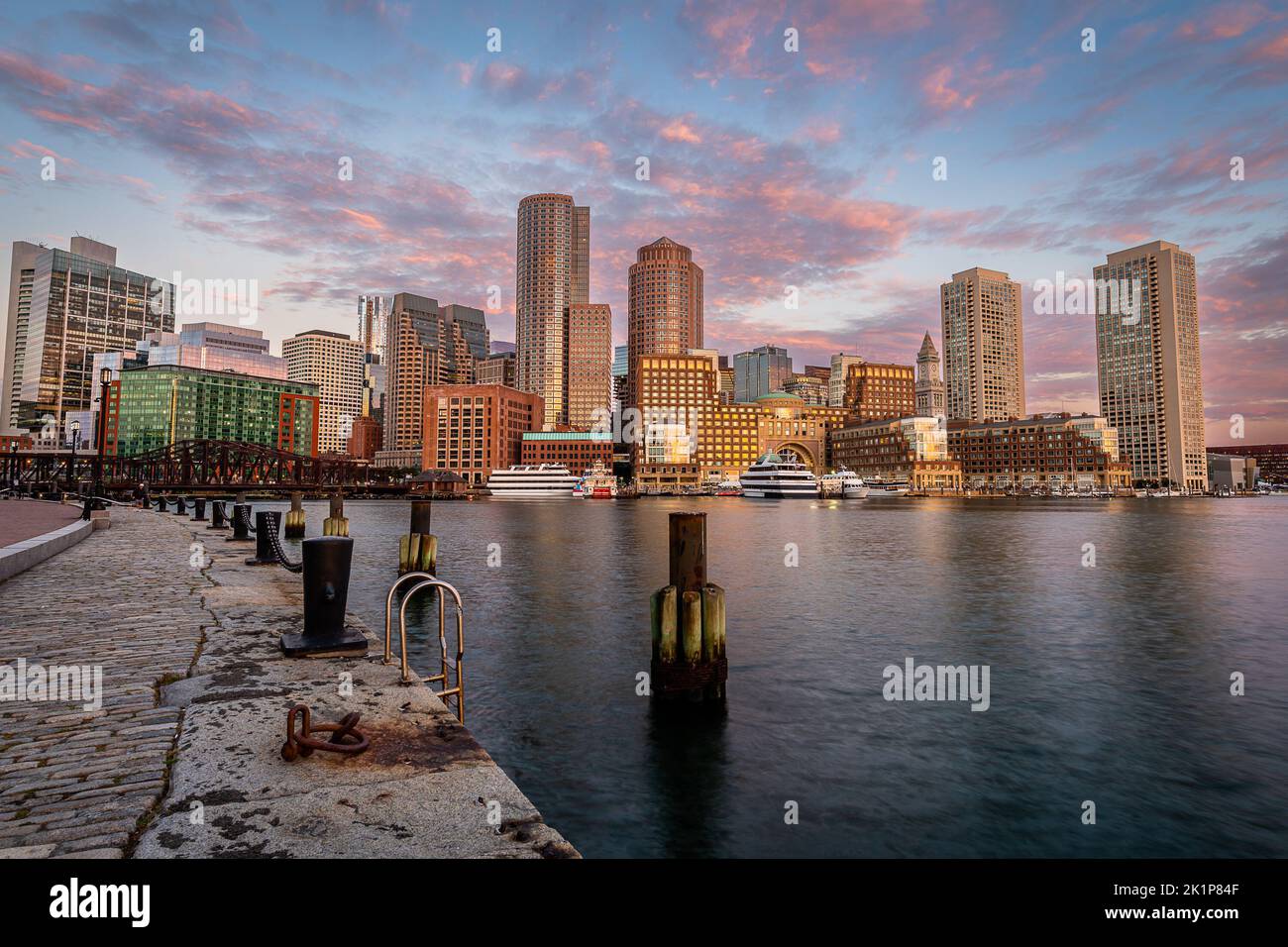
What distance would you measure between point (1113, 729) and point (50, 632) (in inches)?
800

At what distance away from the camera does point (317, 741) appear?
257 inches

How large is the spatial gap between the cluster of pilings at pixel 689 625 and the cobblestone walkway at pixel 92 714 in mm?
8144

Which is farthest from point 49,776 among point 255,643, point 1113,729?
point 1113,729

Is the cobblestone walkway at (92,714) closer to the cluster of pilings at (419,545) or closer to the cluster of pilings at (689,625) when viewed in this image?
the cluster of pilings at (689,625)

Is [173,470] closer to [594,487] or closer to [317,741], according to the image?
[594,487]

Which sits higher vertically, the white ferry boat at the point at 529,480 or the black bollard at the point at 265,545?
the white ferry boat at the point at 529,480

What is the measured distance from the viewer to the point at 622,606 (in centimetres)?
2639

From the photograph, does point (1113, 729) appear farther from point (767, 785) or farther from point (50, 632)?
point (50, 632)

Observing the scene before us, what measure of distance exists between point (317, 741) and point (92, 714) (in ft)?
11.1

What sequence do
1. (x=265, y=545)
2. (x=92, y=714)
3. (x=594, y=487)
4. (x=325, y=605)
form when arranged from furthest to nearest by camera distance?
(x=594, y=487), (x=265, y=545), (x=325, y=605), (x=92, y=714)

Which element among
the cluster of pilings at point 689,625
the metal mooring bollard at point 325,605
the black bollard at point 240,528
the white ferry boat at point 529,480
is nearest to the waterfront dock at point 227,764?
the metal mooring bollard at point 325,605

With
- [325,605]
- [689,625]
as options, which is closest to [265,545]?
[325,605]

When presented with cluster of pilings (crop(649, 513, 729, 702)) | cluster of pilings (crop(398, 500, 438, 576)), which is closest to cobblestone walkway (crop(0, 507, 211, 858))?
cluster of pilings (crop(649, 513, 729, 702))

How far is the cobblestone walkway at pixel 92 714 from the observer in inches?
201
